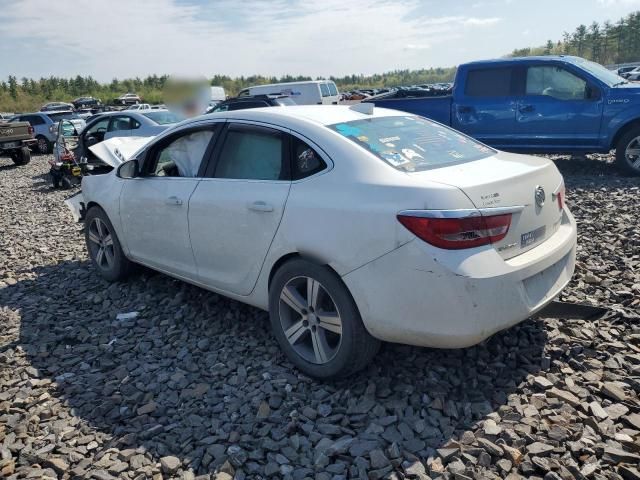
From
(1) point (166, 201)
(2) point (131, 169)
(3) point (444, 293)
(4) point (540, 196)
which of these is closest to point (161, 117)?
(2) point (131, 169)

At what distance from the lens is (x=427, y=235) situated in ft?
8.82

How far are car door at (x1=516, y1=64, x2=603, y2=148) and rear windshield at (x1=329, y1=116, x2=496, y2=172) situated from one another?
608 cm

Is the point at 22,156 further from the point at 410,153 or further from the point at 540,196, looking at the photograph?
the point at 540,196

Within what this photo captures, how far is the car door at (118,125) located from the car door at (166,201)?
930 centimetres

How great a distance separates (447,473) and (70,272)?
15.6 feet

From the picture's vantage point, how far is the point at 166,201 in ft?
14.0

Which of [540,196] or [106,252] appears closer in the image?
[540,196]

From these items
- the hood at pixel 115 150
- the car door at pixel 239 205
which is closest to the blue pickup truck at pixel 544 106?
the hood at pixel 115 150

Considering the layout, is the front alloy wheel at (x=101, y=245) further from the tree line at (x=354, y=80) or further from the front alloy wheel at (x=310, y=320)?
the tree line at (x=354, y=80)

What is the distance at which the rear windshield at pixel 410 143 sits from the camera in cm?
322

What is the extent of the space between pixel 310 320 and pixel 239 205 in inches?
36.2

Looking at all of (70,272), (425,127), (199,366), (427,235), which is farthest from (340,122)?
(70,272)

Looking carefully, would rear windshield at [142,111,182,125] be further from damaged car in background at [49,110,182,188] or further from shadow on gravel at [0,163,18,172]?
shadow on gravel at [0,163,18,172]

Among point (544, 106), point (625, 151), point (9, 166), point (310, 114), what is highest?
point (310, 114)
